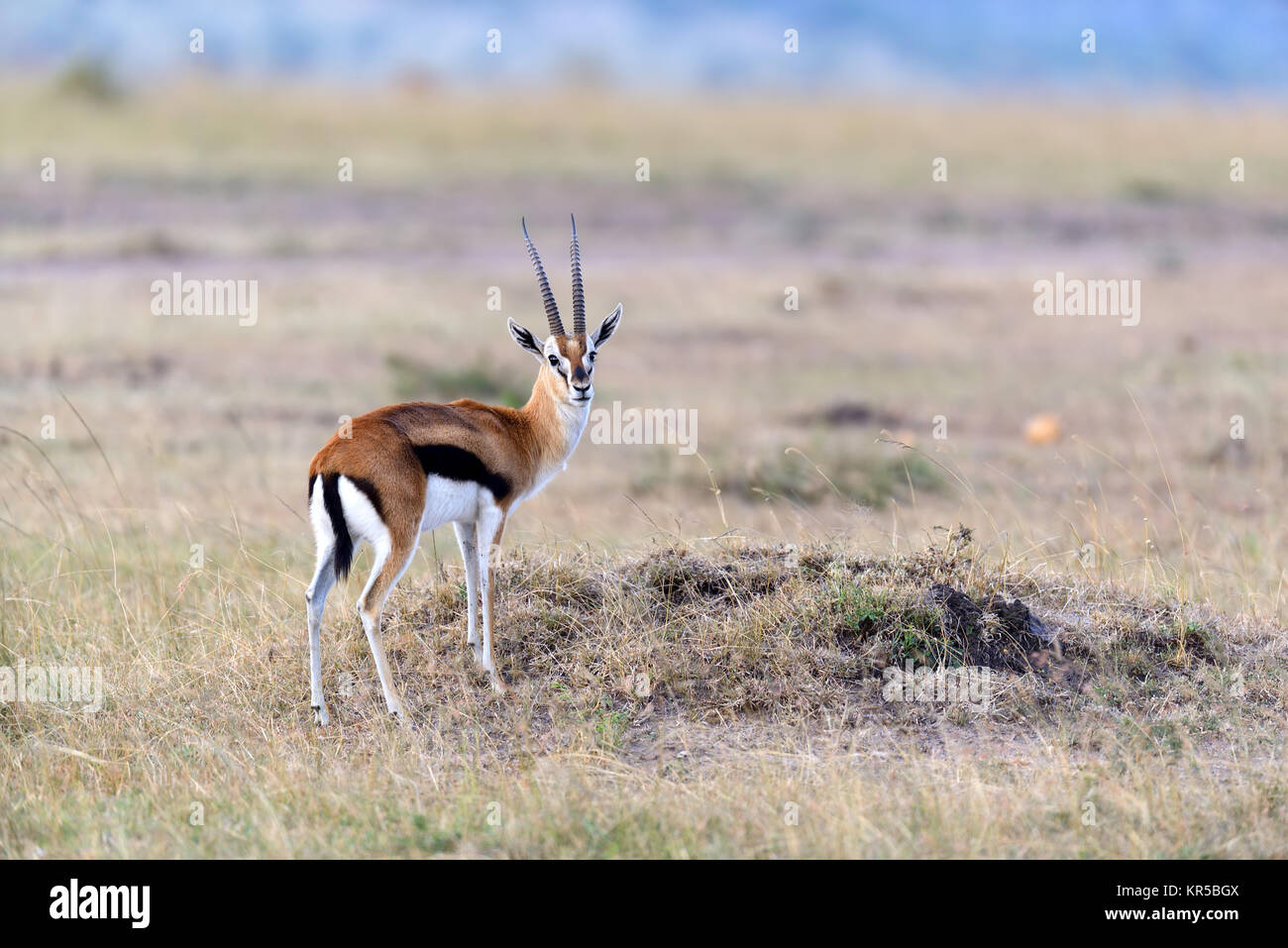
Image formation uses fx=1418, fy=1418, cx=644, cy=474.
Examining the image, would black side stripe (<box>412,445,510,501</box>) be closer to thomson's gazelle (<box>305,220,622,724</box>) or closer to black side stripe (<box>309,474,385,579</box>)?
thomson's gazelle (<box>305,220,622,724</box>)

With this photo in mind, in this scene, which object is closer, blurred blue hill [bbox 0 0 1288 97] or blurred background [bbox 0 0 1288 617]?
blurred background [bbox 0 0 1288 617]

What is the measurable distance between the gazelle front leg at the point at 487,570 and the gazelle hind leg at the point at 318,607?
72 centimetres

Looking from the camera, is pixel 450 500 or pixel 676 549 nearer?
pixel 450 500

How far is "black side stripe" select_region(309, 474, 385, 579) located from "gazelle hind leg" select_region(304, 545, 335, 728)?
46 mm

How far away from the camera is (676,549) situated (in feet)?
24.9

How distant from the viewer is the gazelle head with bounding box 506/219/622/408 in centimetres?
684

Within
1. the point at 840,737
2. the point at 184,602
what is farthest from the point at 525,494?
the point at 184,602

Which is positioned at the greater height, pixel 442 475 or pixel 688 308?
pixel 688 308
